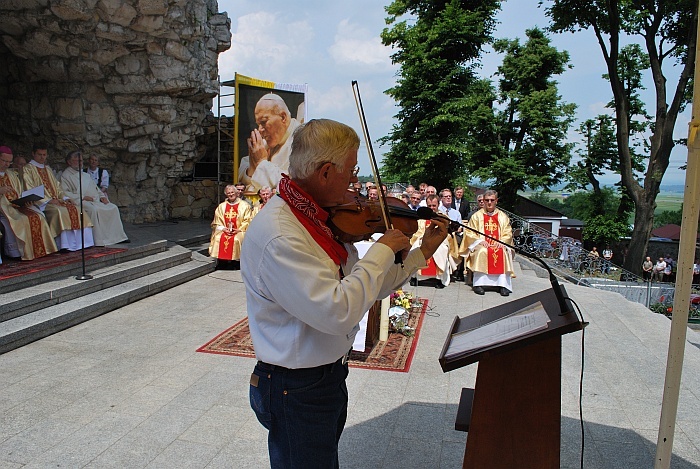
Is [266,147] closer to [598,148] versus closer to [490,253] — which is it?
[490,253]

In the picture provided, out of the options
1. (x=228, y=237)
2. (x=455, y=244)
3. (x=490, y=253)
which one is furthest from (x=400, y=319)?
(x=228, y=237)

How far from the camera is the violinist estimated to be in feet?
Answer: 4.99

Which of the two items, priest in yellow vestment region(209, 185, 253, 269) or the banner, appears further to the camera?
the banner

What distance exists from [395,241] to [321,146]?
14.9 inches

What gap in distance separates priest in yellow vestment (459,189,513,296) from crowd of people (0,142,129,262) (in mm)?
5789

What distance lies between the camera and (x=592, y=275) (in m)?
13.4

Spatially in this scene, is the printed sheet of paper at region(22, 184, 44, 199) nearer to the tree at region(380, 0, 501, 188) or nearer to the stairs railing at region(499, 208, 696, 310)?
the stairs railing at region(499, 208, 696, 310)

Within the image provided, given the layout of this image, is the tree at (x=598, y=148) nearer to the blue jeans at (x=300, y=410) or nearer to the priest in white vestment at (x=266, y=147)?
the priest in white vestment at (x=266, y=147)

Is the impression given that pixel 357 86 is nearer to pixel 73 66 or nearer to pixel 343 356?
pixel 343 356

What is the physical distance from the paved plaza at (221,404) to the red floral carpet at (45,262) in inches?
53.7

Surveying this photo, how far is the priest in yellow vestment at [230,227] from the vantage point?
9.73 m

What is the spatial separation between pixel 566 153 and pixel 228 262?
712 inches

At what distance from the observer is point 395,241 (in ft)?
5.52

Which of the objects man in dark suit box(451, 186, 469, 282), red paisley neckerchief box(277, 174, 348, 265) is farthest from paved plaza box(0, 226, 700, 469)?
man in dark suit box(451, 186, 469, 282)
